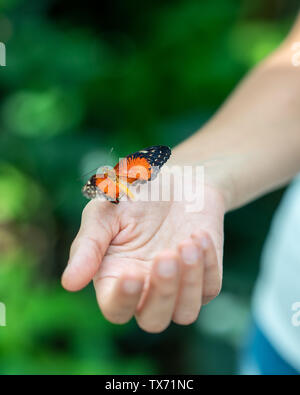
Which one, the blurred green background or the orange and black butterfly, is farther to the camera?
the blurred green background

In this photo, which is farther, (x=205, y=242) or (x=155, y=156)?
(x=155, y=156)

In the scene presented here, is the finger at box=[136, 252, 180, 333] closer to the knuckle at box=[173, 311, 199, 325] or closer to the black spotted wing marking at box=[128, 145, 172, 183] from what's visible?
the knuckle at box=[173, 311, 199, 325]

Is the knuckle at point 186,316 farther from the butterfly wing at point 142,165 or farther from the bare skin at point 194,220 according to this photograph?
the butterfly wing at point 142,165

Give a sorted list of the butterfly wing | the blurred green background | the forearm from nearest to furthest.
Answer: the butterfly wing
the forearm
the blurred green background

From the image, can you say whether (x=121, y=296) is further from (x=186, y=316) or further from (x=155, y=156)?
(x=155, y=156)

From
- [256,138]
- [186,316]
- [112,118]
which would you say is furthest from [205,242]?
[112,118]

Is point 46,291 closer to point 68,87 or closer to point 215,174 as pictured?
point 68,87

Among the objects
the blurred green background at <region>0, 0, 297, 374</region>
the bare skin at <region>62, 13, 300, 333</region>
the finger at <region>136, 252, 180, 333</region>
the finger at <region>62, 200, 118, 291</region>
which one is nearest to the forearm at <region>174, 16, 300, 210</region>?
the bare skin at <region>62, 13, 300, 333</region>
